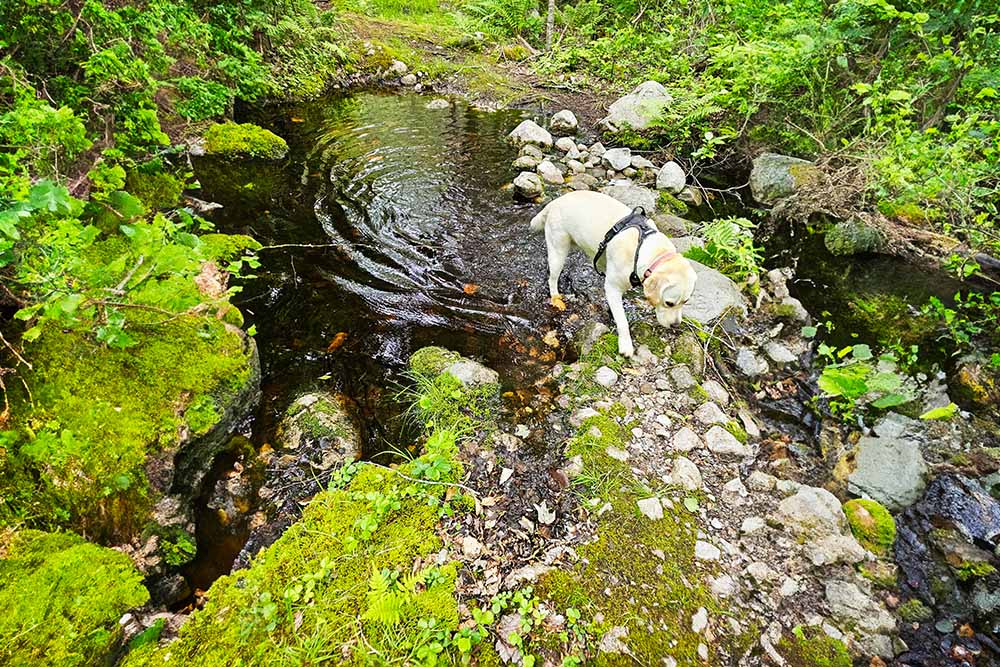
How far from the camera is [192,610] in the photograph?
8.14 ft

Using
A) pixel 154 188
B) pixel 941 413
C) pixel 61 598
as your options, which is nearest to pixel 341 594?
pixel 61 598

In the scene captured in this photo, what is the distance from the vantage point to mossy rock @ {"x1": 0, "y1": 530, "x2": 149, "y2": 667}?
195cm

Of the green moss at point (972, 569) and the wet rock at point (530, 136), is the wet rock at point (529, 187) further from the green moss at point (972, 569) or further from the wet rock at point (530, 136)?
the green moss at point (972, 569)

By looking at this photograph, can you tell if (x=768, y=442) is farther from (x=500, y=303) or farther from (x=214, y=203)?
(x=214, y=203)

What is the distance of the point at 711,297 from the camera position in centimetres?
514

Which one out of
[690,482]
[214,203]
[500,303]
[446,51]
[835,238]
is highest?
[446,51]

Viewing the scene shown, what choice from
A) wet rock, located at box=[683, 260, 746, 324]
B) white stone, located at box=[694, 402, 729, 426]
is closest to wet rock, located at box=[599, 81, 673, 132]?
wet rock, located at box=[683, 260, 746, 324]

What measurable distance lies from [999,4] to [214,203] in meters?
11.2

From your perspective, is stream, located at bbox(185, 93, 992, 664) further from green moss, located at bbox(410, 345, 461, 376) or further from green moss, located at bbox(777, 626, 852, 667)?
green moss, located at bbox(777, 626, 852, 667)

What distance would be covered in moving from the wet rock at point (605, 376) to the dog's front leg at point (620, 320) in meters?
0.31

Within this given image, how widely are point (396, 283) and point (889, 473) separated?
16.8 feet

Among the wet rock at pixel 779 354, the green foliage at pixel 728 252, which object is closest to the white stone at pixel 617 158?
the green foliage at pixel 728 252

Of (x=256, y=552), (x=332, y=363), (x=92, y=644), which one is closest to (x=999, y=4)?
(x=332, y=363)

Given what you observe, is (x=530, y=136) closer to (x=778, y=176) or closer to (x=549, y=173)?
(x=549, y=173)
